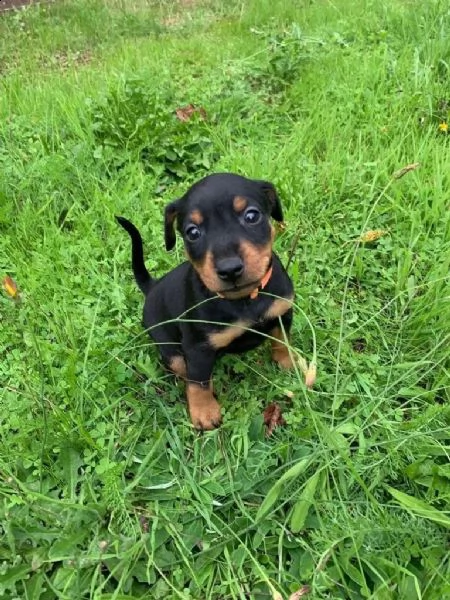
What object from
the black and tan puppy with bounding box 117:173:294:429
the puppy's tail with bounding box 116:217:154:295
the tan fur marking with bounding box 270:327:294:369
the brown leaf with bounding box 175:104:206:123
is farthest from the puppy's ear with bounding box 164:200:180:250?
the brown leaf with bounding box 175:104:206:123

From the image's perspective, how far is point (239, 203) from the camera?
7.10ft

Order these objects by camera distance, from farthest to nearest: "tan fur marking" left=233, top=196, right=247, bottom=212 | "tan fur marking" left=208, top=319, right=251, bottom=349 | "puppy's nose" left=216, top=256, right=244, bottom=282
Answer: "tan fur marking" left=208, top=319, right=251, bottom=349, "tan fur marking" left=233, top=196, right=247, bottom=212, "puppy's nose" left=216, top=256, right=244, bottom=282

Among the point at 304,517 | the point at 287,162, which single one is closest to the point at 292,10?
the point at 287,162

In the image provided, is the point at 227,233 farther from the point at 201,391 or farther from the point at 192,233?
the point at 201,391

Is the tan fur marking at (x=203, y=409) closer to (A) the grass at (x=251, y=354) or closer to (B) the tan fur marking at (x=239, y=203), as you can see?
(A) the grass at (x=251, y=354)

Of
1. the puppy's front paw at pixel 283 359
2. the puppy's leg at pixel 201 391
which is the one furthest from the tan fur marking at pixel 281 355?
the puppy's leg at pixel 201 391

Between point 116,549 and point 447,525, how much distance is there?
4.00 feet

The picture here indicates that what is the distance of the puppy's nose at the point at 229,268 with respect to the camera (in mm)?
2027

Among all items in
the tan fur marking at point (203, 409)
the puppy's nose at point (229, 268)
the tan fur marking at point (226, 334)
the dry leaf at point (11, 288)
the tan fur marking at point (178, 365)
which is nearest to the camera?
the dry leaf at point (11, 288)

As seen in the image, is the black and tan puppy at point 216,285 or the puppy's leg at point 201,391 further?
the puppy's leg at point 201,391

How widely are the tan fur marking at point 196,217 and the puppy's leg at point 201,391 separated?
1.80 ft

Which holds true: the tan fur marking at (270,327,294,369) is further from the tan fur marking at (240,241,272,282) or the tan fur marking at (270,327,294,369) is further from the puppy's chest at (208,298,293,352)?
the tan fur marking at (240,241,272,282)

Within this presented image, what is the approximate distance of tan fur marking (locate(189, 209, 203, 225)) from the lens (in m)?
2.18

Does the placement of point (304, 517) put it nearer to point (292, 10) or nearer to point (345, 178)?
point (345, 178)
